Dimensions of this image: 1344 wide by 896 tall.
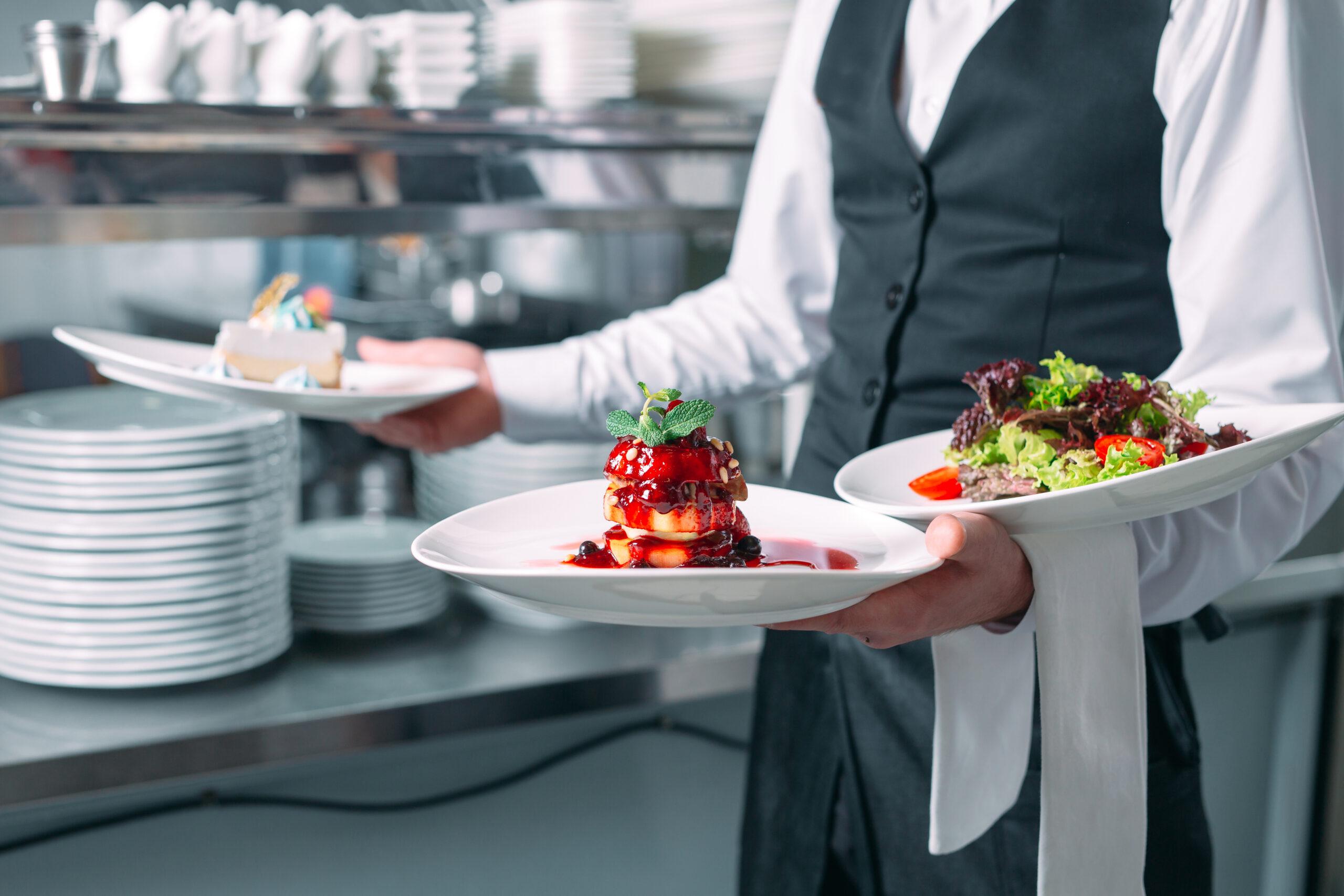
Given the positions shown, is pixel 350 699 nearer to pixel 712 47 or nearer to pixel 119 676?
pixel 119 676

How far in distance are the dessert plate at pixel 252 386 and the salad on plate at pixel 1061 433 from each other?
0.50 meters

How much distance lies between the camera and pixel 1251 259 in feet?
2.98

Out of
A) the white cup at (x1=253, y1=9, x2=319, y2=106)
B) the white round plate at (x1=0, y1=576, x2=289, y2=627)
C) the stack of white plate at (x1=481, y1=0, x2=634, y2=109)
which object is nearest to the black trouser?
the white round plate at (x1=0, y1=576, x2=289, y2=627)

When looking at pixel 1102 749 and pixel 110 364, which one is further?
pixel 110 364

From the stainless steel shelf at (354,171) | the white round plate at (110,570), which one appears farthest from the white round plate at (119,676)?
the stainless steel shelf at (354,171)

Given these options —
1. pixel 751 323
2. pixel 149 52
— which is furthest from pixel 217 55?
pixel 751 323

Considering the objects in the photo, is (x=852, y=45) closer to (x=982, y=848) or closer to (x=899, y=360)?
(x=899, y=360)

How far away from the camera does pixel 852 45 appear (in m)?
1.22

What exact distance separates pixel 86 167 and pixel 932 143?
86 centimetres

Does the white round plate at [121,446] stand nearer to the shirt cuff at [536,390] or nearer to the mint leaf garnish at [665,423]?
the shirt cuff at [536,390]

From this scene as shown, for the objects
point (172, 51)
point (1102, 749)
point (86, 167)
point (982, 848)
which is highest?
point (172, 51)

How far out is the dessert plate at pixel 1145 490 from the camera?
2.35 ft

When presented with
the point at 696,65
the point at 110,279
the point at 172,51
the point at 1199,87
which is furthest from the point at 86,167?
the point at 1199,87

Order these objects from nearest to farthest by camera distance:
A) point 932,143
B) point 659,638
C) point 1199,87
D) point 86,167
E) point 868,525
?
point 868,525
point 1199,87
point 932,143
point 86,167
point 659,638
